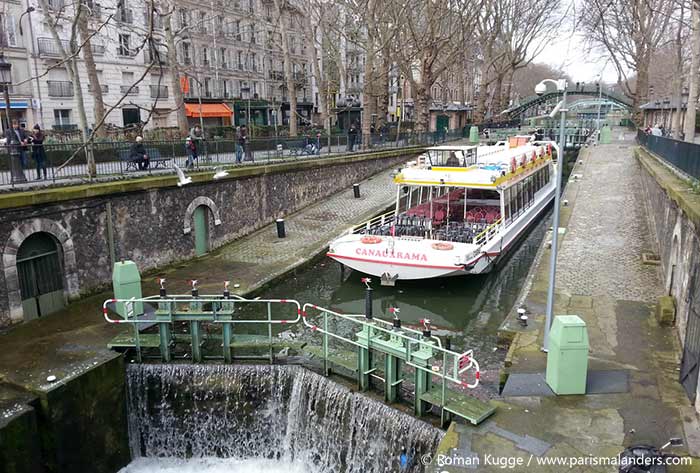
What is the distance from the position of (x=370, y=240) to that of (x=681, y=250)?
26.0ft

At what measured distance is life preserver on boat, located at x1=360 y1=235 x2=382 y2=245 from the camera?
52.7 ft

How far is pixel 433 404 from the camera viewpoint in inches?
336

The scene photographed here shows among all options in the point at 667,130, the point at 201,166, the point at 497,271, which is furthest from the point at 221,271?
the point at 667,130

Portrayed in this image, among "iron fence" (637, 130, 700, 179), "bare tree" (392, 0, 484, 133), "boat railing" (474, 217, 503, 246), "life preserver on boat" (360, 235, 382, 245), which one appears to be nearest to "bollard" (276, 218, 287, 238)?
"life preserver on boat" (360, 235, 382, 245)

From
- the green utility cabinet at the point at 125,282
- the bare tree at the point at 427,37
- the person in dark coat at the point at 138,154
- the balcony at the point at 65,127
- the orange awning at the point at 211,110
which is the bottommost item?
the green utility cabinet at the point at 125,282

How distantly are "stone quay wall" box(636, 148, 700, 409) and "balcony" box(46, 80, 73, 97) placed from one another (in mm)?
33586

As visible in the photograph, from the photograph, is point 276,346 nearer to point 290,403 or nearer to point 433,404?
point 290,403

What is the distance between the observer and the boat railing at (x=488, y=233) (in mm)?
16323

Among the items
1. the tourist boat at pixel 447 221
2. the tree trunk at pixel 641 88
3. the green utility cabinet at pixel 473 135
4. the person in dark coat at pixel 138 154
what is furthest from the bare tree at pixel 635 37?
the person in dark coat at pixel 138 154

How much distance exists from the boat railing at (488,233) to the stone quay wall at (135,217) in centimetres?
833

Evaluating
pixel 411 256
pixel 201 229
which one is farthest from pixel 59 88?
pixel 411 256

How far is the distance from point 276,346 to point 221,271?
20.5 ft

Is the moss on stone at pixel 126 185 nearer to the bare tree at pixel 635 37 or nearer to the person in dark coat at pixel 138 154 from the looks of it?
the person in dark coat at pixel 138 154

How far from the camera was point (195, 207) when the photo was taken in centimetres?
1781
